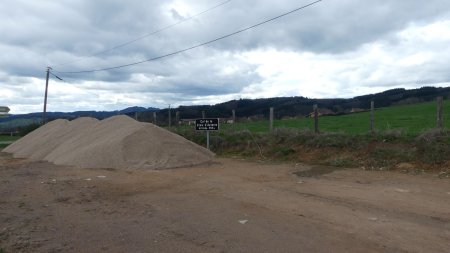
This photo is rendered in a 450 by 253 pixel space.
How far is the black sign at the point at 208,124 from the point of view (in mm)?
19828

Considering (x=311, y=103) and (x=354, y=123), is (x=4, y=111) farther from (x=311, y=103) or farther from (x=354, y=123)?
(x=311, y=103)

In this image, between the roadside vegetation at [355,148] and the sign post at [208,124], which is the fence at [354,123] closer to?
the roadside vegetation at [355,148]

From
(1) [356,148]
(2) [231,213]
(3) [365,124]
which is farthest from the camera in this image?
(3) [365,124]

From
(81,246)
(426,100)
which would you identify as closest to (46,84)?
(81,246)

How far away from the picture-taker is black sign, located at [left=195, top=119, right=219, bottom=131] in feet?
65.1

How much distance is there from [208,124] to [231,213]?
12324 millimetres

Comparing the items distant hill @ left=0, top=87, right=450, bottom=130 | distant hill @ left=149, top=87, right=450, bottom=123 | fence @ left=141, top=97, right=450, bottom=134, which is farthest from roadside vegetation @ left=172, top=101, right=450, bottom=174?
distant hill @ left=149, top=87, right=450, bottom=123

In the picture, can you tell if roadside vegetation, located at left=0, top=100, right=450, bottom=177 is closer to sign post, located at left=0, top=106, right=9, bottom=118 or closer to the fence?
the fence

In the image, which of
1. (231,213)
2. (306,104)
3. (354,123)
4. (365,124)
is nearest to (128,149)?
(231,213)

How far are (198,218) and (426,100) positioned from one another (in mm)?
53571

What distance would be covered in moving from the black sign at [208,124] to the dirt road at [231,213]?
6.82 metres

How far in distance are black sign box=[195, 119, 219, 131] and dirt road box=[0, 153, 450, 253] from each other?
22.4 feet

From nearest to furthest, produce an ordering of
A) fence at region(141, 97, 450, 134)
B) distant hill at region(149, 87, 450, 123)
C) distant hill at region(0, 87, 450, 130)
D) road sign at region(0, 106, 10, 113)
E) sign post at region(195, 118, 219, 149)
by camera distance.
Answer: fence at region(141, 97, 450, 134) → sign post at region(195, 118, 219, 149) → road sign at region(0, 106, 10, 113) → distant hill at region(0, 87, 450, 130) → distant hill at region(149, 87, 450, 123)

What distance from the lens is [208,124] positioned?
19906mm
